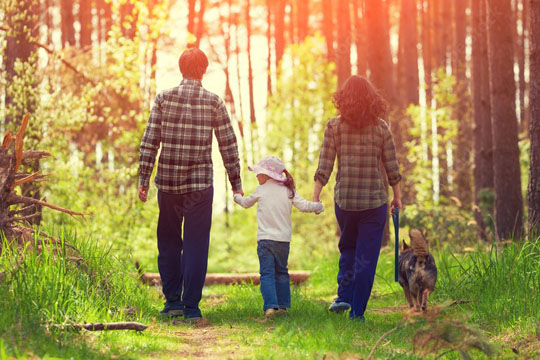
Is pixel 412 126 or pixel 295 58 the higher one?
pixel 295 58

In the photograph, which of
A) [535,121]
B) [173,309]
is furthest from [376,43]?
[173,309]

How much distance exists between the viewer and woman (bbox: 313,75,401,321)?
20.5 ft

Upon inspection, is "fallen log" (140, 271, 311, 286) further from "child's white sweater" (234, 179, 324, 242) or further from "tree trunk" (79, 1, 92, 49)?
"tree trunk" (79, 1, 92, 49)

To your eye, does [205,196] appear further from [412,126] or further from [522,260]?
[412,126]

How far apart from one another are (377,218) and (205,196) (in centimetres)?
165

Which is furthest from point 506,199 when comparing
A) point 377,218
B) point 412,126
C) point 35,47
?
point 412,126

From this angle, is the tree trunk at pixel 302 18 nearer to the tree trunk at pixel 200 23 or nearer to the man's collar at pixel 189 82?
the tree trunk at pixel 200 23

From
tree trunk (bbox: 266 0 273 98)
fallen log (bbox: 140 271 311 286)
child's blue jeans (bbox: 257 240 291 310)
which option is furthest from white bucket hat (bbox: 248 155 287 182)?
tree trunk (bbox: 266 0 273 98)

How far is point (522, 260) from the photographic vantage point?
6480 millimetres

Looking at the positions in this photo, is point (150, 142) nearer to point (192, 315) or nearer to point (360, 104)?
point (192, 315)

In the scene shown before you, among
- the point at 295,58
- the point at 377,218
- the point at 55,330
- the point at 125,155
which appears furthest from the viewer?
the point at 295,58

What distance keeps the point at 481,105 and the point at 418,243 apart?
10.1 m

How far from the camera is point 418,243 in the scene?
555cm

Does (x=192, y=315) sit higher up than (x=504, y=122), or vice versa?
(x=504, y=122)
